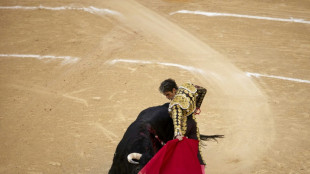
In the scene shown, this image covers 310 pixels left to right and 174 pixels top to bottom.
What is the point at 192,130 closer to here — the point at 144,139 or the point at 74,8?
the point at 144,139

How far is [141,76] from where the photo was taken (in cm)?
823

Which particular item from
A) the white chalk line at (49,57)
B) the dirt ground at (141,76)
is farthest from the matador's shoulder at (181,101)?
the white chalk line at (49,57)

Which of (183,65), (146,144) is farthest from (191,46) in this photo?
(146,144)

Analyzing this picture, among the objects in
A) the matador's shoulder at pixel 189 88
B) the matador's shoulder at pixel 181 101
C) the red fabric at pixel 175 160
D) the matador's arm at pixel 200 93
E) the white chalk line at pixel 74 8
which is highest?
the matador's shoulder at pixel 189 88

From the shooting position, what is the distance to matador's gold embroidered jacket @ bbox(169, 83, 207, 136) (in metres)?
4.63

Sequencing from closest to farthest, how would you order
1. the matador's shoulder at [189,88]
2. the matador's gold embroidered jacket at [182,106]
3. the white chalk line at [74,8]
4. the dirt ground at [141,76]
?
the matador's gold embroidered jacket at [182,106] → the matador's shoulder at [189,88] → the dirt ground at [141,76] → the white chalk line at [74,8]

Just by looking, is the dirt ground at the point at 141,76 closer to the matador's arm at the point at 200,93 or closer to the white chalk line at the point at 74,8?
the white chalk line at the point at 74,8

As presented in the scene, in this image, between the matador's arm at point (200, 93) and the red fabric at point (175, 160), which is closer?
the red fabric at point (175, 160)

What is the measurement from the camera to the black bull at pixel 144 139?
15.4 ft

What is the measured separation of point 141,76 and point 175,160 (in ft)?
12.5

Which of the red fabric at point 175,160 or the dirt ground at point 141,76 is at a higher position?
the red fabric at point 175,160

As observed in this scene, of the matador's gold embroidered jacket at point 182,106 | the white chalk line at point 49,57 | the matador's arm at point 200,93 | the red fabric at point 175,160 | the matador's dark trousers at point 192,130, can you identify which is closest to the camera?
the red fabric at point 175,160

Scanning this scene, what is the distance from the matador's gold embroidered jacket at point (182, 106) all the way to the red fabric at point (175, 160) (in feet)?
0.52

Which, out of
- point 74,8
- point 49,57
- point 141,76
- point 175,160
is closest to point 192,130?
point 175,160
